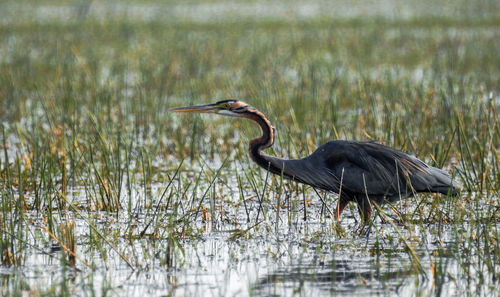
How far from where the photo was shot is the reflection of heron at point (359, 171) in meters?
6.13

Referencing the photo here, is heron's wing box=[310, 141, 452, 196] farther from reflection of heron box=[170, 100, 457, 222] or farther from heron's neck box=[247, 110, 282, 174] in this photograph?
heron's neck box=[247, 110, 282, 174]

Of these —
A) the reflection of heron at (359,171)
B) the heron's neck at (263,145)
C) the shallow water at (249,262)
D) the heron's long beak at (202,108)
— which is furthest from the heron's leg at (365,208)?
the heron's long beak at (202,108)

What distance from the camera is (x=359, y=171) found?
614 centimetres

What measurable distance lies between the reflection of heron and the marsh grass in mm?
204

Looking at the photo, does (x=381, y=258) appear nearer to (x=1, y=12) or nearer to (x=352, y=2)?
(x=1, y=12)

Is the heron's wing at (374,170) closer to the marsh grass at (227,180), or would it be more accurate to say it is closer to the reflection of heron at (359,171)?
the reflection of heron at (359,171)

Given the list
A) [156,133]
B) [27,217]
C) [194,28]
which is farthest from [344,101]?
[194,28]

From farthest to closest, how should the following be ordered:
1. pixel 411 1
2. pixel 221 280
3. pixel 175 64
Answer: pixel 411 1
pixel 175 64
pixel 221 280

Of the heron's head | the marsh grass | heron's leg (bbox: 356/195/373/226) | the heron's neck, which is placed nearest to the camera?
the marsh grass

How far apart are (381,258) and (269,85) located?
6.84m

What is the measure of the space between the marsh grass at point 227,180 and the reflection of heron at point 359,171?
204 millimetres

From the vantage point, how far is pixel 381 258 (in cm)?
496

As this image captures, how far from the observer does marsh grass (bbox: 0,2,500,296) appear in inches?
183

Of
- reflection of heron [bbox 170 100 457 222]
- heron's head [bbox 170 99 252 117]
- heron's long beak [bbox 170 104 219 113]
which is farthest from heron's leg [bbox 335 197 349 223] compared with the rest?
heron's long beak [bbox 170 104 219 113]
